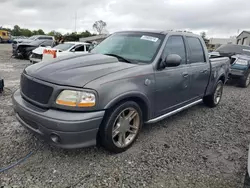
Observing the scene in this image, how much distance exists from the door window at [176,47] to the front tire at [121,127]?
3.61ft

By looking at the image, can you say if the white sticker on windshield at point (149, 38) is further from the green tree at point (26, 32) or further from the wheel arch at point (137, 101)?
the green tree at point (26, 32)

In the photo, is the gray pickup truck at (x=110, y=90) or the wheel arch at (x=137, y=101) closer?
the gray pickup truck at (x=110, y=90)

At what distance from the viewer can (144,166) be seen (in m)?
2.71

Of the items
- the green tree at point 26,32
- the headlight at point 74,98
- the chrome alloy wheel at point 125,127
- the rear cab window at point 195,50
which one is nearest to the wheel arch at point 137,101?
the chrome alloy wheel at point 125,127

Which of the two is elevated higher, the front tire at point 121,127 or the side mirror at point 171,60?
the side mirror at point 171,60

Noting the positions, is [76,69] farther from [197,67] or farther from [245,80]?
[245,80]

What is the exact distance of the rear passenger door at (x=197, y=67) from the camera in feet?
13.1

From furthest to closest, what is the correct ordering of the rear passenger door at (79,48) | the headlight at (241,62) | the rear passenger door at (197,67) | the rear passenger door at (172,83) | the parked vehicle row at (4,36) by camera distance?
the parked vehicle row at (4,36) → the rear passenger door at (79,48) → the headlight at (241,62) → the rear passenger door at (197,67) → the rear passenger door at (172,83)

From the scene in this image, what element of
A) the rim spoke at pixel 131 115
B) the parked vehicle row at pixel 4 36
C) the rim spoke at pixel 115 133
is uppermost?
the parked vehicle row at pixel 4 36

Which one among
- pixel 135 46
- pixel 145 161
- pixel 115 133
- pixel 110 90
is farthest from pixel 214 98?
pixel 110 90

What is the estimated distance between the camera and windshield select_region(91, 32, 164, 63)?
3.28 metres

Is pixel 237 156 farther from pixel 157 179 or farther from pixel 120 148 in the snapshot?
pixel 120 148

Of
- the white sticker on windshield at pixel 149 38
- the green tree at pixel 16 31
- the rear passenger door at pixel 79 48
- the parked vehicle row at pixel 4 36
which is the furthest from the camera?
the green tree at pixel 16 31

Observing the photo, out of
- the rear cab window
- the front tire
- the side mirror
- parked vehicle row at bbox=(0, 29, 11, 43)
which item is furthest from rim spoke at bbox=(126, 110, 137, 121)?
parked vehicle row at bbox=(0, 29, 11, 43)
